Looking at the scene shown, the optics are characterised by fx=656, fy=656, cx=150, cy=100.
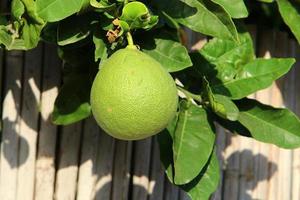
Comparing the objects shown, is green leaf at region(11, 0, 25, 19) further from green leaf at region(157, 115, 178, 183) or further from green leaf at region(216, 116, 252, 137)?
green leaf at region(216, 116, 252, 137)

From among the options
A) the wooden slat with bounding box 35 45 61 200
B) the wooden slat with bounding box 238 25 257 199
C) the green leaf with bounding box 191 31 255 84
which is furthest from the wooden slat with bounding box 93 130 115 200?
the wooden slat with bounding box 238 25 257 199

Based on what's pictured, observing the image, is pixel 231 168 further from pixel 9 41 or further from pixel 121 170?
pixel 9 41

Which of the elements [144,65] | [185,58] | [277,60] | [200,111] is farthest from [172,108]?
[277,60]

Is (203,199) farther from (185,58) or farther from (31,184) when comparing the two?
(31,184)

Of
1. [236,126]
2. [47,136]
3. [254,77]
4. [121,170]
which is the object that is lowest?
[121,170]

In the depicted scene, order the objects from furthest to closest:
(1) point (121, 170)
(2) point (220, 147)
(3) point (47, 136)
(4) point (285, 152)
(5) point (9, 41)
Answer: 1. (4) point (285, 152)
2. (2) point (220, 147)
3. (1) point (121, 170)
4. (3) point (47, 136)
5. (5) point (9, 41)

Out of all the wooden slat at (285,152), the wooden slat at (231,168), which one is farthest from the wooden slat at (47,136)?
the wooden slat at (285,152)

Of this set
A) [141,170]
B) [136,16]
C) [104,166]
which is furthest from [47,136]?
[136,16]

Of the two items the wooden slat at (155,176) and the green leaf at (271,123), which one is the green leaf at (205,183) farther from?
the wooden slat at (155,176)

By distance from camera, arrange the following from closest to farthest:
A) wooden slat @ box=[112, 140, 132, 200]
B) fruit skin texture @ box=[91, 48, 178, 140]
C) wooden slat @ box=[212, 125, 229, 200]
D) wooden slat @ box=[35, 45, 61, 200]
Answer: fruit skin texture @ box=[91, 48, 178, 140] → wooden slat @ box=[35, 45, 61, 200] → wooden slat @ box=[112, 140, 132, 200] → wooden slat @ box=[212, 125, 229, 200]
